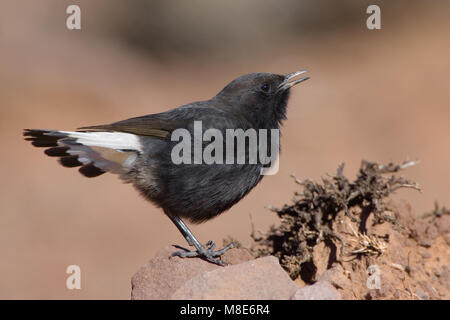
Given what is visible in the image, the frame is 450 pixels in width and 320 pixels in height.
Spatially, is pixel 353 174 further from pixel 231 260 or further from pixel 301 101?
pixel 231 260

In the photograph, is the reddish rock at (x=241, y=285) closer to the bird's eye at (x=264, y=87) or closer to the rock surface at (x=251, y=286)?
the rock surface at (x=251, y=286)

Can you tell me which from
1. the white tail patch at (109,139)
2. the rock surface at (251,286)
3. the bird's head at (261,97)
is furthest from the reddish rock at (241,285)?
the bird's head at (261,97)

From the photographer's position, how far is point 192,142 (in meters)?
5.21

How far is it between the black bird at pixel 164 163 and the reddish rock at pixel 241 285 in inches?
44.8

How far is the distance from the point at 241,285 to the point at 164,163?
1.68 m

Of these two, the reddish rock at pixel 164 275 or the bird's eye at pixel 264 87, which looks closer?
the reddish rock at pixel 164 275

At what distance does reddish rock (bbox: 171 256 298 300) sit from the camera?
12.3 feet

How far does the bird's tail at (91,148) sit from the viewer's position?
5094 millimetres

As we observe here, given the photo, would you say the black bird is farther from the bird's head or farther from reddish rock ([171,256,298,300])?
reddish rock ([171,256,298,300])

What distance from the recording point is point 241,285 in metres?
3.82

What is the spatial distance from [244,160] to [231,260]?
2.94 ft

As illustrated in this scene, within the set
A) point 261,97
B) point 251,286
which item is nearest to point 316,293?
point 251,286

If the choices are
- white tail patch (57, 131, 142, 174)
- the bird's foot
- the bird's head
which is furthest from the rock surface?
the bird's head

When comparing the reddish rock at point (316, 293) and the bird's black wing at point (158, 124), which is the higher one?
the bird's black wing at point (158, 124)
